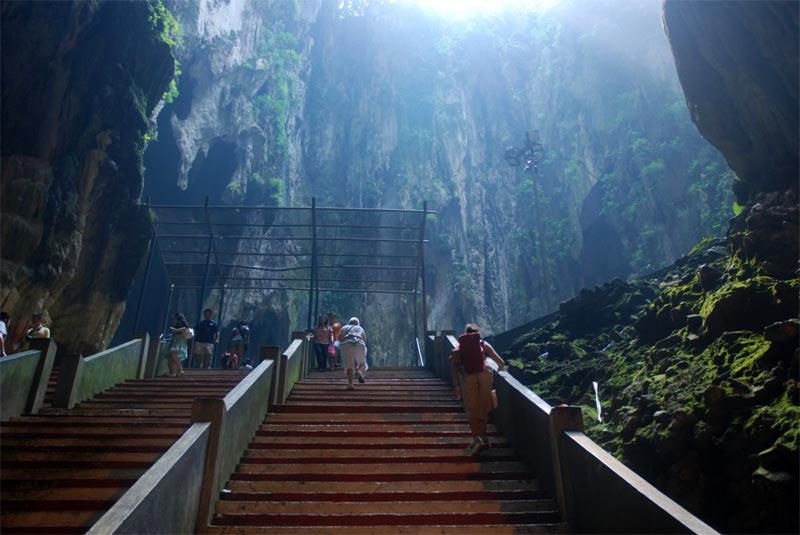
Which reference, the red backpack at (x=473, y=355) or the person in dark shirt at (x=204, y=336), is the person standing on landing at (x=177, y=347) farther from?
the red backpack at (x=473, y=355)

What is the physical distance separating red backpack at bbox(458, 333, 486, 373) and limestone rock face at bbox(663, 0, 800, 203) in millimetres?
9733

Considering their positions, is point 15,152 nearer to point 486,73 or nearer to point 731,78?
point 731,78

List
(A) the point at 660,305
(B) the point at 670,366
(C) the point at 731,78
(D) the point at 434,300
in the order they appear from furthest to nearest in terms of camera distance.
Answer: (D) the point at 434,300 → (C) the point at 731,78 → (A) the point at 660,305 → (B) the point at 670,366

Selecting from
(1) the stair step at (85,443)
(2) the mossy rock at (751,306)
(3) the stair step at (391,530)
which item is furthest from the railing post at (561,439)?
(2) the mossy rock at (751,306)

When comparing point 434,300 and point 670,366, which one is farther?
point 434,300

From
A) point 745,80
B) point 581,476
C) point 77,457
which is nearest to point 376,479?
point 581,476

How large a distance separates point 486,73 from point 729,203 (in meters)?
21.3

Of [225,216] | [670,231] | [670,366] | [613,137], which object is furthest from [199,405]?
[613,137]

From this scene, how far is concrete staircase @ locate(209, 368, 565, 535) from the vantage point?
13.7 ft

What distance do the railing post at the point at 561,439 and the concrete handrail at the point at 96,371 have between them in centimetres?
591

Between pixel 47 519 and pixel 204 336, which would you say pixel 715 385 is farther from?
pixel 204 336

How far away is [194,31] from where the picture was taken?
952 inches

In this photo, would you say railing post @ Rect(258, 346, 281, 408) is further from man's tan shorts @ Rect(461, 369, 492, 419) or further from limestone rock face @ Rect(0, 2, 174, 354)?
limestone rock face @ Rect(0, 2, 174, 354)

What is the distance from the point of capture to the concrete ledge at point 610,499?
3.14m
